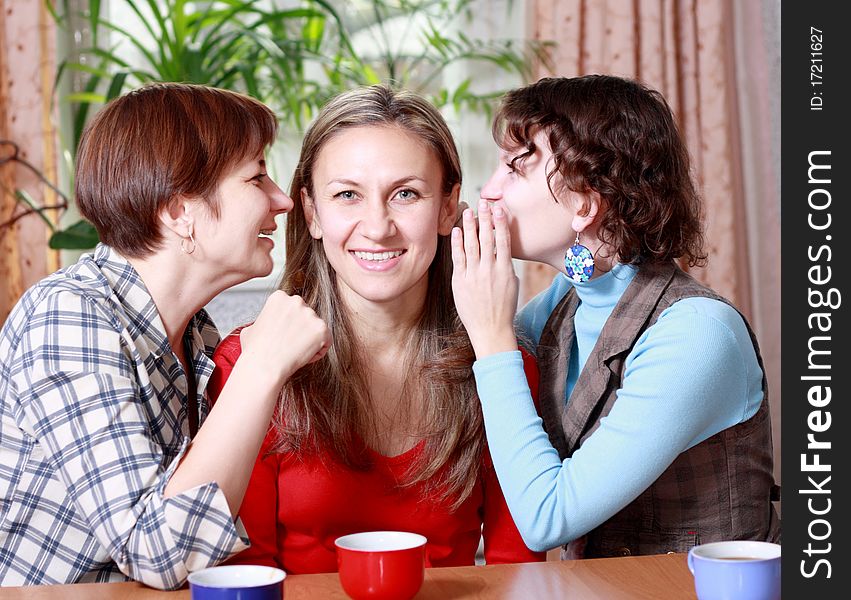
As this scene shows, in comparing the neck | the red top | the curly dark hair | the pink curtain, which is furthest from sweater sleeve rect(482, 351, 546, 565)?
the pink curtain

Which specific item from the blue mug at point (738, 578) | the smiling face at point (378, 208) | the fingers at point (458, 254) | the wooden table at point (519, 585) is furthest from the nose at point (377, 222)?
the blue mug at point (738, 578)

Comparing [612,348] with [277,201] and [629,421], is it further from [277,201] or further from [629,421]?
[277,201]

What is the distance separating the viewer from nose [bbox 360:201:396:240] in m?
1.51

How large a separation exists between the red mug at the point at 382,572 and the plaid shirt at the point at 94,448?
0.18 m

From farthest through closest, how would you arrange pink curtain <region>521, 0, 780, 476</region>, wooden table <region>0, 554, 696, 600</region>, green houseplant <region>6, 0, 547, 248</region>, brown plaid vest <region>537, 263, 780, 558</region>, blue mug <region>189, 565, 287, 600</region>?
pink curtain <region>521, 0, 780, 476</region> → green houseplant <region>6, 0, 547, 248</region> → brown plaid vest <region>537, 263, 780, 558</region> → wooden table <region>0, 554, 696, 600</region> → blue mug <region>189, 565, 287, 600</region>

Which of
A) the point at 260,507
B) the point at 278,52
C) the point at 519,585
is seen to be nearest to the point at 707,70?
the point at 278,52

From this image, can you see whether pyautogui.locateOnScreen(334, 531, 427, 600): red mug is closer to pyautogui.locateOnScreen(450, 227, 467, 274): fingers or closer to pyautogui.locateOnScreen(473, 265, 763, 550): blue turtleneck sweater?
pyautogui.locateOnScreen(473, 265, 763, 550): blue turtleneck sweater

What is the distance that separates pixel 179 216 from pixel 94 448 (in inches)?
16.5

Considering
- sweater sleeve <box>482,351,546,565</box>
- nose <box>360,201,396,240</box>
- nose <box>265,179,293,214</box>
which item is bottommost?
sweater sleeve <box>482,351,546,565</box>

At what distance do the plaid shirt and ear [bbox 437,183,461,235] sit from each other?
53 cm

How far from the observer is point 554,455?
1.35 meters
